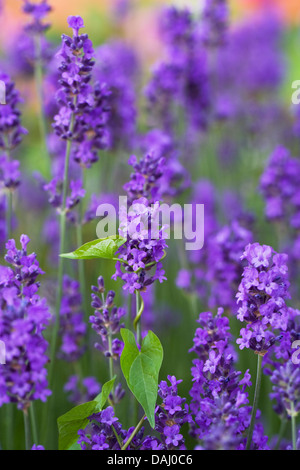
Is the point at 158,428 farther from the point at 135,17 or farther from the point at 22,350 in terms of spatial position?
the point at 135,17

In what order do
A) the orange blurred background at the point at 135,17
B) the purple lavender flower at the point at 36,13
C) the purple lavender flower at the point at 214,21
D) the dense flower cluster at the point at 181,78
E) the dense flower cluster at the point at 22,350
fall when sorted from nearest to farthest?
the dense flower cluster at the point at 22,350 < the purple lavender flower at the point at 36,13 < the dense flower cluster at the point at 181,78 < the purple lavender flower at the point at 214,21 < the orange blurred background at the point at 135,17

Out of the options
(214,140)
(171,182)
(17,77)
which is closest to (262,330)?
(171,182)

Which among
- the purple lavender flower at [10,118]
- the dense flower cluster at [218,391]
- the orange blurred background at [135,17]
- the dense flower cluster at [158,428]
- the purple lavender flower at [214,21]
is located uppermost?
the orange blurred background at [135,17]

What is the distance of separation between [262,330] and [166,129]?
1505mm

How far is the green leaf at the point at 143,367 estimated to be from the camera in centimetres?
99

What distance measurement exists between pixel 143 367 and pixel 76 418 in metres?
0.14

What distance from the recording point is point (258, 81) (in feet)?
12.2

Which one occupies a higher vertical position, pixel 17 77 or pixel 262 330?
pixel 17 77

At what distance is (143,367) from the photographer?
1.04 m

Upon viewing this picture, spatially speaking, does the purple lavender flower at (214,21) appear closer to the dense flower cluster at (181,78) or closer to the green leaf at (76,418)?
the dense flower cluster at (181,78)

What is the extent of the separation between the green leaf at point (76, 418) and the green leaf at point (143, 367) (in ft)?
0.11

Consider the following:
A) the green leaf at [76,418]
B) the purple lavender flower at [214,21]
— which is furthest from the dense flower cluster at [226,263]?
the purple lavender flower at [214,21]

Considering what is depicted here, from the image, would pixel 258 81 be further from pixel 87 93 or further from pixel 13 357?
pixel 13 357
